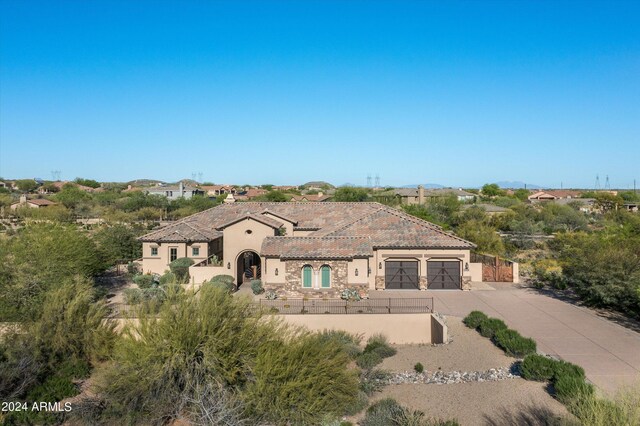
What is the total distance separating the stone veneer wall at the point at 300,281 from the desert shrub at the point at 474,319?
6.64m

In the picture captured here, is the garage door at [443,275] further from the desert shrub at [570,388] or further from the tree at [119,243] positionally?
the tree at [119,243]

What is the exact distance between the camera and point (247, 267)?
117 feet

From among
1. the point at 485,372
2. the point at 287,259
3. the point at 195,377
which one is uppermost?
the point at 287,259

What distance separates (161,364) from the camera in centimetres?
1428

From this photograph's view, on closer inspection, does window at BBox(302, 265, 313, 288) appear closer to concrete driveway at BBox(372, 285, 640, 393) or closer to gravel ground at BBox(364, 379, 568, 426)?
concrete driveway at BBox(372, 285, 640, 393)

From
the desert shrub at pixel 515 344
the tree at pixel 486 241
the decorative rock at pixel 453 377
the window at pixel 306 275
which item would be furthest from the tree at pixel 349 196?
the decorative rock at pixel 453 377

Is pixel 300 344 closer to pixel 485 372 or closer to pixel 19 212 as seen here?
pixel 485 372

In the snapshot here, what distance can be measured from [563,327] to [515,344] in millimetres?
5569

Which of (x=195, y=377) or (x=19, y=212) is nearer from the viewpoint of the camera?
(x=195, y=377)

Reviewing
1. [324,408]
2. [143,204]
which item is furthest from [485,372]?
[143,204]

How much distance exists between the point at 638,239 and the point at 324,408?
2415 cm

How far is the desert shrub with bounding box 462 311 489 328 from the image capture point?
2345 centimetres

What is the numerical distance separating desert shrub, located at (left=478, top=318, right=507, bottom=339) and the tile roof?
838 centimetres

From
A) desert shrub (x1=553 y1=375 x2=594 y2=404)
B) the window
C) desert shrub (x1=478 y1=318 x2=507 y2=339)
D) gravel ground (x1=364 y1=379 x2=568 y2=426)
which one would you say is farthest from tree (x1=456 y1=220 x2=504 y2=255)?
desert shrub (x1=553 y1=375 x2=594 y2=404)
